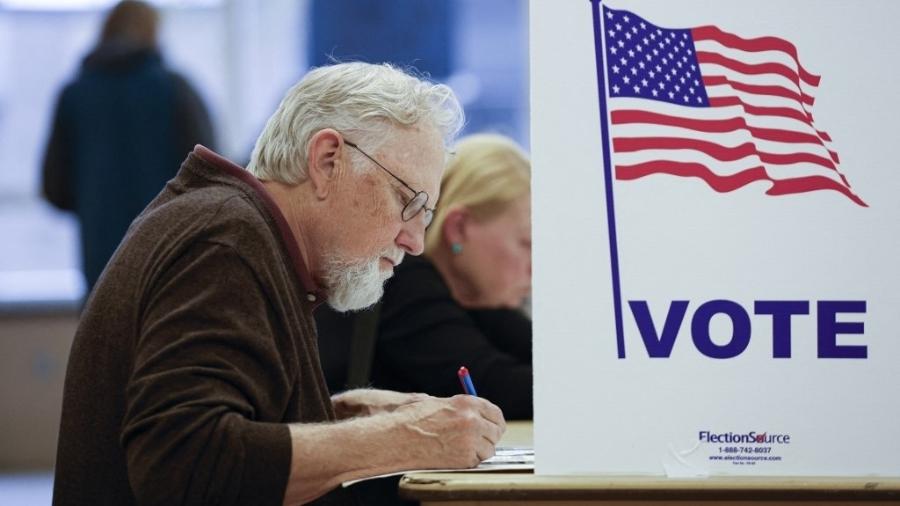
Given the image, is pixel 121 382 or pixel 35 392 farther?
pixel 35 392

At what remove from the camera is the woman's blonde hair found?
3.05 meters

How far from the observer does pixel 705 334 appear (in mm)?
1619

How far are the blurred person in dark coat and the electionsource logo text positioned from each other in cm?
349

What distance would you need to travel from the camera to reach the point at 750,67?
1.65m

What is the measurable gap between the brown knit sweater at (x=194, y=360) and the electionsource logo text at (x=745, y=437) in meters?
0.54

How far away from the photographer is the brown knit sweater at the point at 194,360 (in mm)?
1540

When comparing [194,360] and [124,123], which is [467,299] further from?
[124,123]

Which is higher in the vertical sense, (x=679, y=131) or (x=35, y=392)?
(x=679, y=131)

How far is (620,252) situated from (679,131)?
18 cm

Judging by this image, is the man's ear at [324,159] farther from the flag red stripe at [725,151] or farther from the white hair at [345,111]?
the flag red stripe at [725,151]

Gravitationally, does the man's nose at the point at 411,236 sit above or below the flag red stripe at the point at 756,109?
below

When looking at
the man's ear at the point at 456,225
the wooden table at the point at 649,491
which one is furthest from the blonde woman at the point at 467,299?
the wooden table at the point at 649,491

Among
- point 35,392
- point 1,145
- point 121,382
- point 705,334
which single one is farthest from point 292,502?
point 1,145

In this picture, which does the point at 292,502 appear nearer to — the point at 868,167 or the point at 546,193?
the point at 546,193
